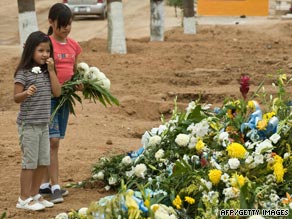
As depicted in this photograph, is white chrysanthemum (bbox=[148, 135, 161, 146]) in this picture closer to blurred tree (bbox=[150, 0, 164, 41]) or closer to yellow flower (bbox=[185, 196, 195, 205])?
yellow flower (bbox=[185, 196, 195, 205])

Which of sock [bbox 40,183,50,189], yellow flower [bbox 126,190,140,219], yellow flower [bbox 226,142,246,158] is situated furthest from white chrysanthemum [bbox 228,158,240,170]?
sock [bbox 40,183,50,189]

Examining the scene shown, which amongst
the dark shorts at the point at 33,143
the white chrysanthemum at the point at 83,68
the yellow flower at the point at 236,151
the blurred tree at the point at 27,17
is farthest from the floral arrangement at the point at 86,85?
the blurred tree at the point at 27,17

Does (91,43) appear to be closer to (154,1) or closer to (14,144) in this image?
(154,1)

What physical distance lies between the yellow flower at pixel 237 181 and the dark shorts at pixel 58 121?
2070 millimetres

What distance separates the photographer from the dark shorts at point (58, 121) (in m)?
7.00

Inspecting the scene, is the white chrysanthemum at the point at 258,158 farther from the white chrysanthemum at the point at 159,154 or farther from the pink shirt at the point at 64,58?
the pink shirt at the point at 64,58

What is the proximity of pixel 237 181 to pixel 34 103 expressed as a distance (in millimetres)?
2099

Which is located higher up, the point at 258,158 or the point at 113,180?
the point at 258,158

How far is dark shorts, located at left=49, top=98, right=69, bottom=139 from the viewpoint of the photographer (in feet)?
23.0

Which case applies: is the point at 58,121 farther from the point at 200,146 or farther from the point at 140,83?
the point at 140,83

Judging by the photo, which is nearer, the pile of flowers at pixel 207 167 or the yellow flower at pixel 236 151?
the pile of flowers at pixel 207 167

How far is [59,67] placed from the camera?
7059 millimetres

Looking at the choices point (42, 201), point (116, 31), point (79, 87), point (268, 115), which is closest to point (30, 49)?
point (79, 87)

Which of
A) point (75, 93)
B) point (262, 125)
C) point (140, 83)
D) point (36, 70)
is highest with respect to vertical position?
point (36, 70)
